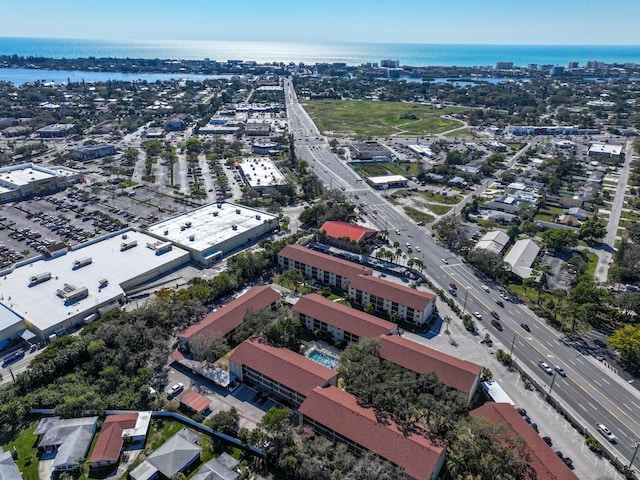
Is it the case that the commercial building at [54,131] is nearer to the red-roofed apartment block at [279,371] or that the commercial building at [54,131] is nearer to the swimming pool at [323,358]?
the red-roofed apartment block at [279,371]

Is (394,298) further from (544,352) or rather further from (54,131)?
(54,131)

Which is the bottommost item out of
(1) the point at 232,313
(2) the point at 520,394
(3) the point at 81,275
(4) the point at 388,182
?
(2) the point at 520,394

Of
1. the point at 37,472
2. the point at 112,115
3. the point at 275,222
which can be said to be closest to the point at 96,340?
the point at 37,472

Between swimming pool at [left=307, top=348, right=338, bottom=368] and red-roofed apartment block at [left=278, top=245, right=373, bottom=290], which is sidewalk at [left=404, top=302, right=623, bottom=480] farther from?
red-roofed apartment block at [left=278, top=245, right=373, bottom=290]

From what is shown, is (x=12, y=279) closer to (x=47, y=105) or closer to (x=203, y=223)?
(x=203, y=223)

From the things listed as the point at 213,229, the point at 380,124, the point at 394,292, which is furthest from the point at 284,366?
the point at 380,124

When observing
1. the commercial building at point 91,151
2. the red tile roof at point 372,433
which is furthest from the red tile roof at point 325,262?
the commercial building at point 91,151

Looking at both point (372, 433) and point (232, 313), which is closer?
point (372, 433)
